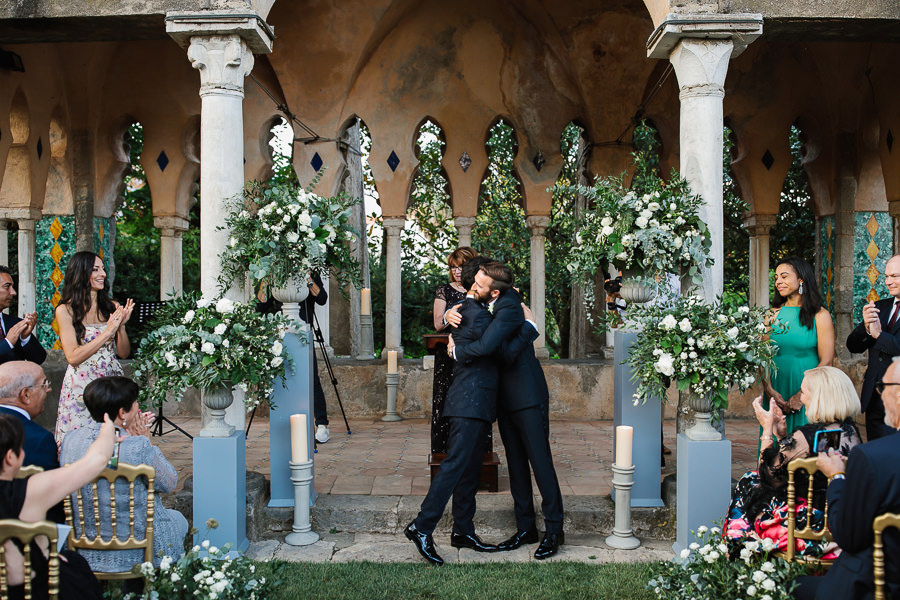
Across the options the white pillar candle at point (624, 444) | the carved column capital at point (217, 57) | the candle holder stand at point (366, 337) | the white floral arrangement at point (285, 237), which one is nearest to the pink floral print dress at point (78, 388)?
the white floral arrangement at point (285, 237)

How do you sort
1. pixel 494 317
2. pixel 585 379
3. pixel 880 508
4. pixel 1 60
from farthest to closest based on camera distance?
pixel 585 379 → pixel 1 60 → pixel 494 317 → pixel 880 508

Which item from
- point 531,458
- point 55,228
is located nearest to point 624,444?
point 531,458

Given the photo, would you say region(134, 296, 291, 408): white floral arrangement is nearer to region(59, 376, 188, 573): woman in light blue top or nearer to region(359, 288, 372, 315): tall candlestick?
region(59, 376, 188, 573): woman in light blue top

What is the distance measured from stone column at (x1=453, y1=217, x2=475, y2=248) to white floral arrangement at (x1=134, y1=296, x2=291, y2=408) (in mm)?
4593

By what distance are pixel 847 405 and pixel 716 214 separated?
176cm

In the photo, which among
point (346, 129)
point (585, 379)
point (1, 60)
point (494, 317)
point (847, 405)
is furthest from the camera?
point (346, 129)

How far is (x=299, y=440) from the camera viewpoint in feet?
14.1

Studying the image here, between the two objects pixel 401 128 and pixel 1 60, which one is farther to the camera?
→ pixel 401 128

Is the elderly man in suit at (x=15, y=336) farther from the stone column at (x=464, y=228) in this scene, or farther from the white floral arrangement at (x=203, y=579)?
the stone column at (x=464, y=228)

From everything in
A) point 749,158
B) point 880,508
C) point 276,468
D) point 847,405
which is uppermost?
point 749,158

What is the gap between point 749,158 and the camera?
8.98 m

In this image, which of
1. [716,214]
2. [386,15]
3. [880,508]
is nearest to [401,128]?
[386,15]

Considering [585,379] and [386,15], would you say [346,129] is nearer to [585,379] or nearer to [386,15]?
[386,15]

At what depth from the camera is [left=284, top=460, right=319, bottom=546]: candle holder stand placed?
4273mm
